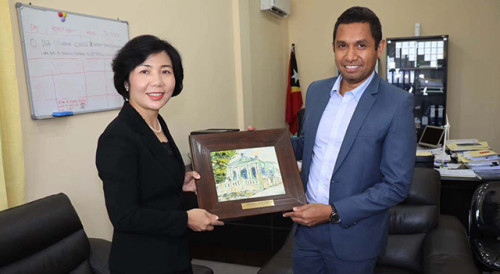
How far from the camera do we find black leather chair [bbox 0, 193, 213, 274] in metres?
1.64

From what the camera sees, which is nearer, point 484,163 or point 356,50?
point 356,50

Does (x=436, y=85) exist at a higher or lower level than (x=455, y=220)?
higher

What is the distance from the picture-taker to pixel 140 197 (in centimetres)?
122

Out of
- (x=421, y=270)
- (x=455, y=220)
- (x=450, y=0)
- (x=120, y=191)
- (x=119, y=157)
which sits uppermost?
(x=450, y=0)

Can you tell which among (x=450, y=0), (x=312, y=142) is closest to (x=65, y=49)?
(x=312, y=142)

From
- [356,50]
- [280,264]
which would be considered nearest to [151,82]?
[356,50]

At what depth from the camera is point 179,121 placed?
10.7ft

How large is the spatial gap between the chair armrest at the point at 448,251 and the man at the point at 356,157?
670 mm

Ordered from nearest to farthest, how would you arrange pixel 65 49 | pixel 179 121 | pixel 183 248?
pixel 183 248, pixel 65 49, pixel 179 121

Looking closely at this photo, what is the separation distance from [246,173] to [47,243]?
109 centimetres

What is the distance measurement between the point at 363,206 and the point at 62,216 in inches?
58.7

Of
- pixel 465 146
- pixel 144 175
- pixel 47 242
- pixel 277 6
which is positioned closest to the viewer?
pixel 144 175

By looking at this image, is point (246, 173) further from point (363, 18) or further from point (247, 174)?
point (363, 18)

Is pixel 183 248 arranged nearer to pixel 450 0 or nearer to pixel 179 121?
pixel 179 121
